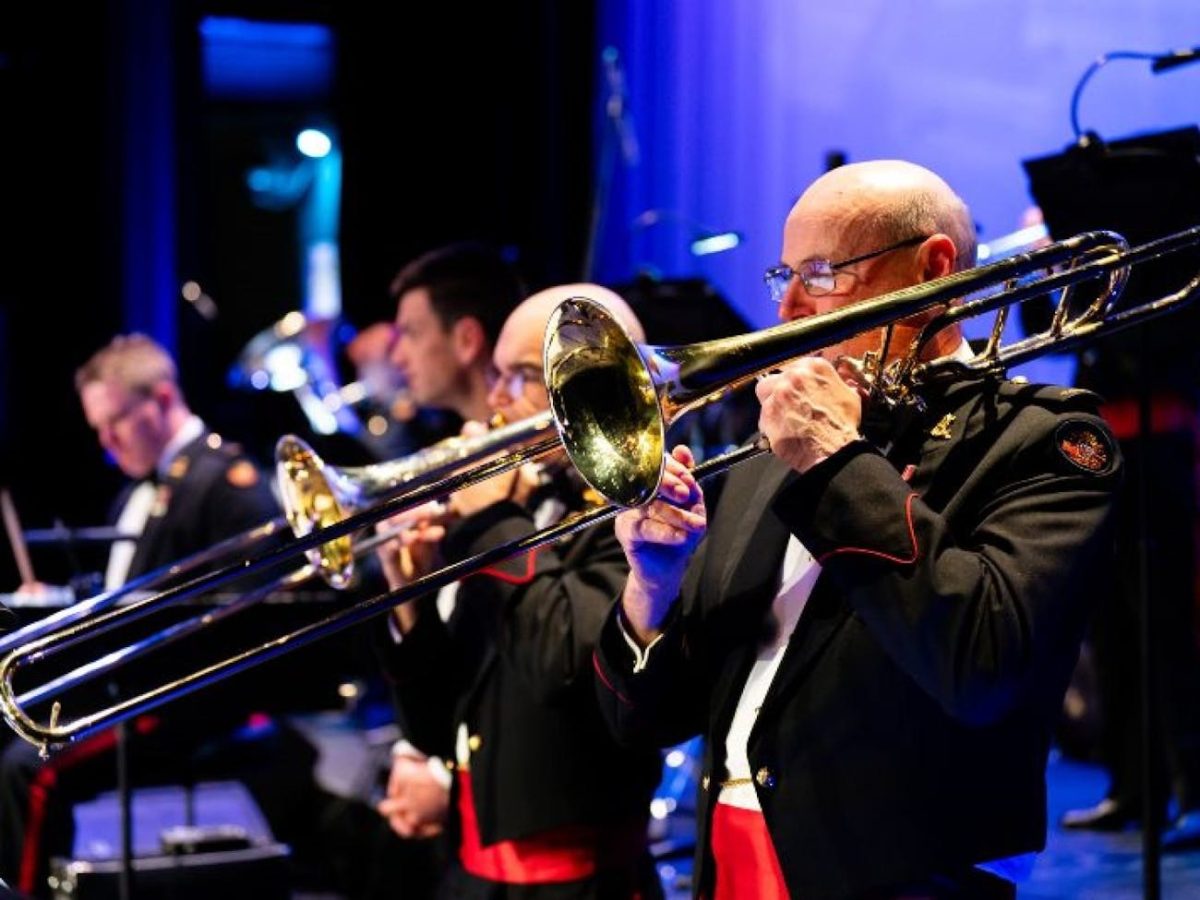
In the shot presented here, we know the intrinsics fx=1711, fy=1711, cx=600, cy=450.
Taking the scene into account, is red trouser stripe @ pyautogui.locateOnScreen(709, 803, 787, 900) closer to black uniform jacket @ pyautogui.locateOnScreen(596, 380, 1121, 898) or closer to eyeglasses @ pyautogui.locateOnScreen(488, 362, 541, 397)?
black uniform jacket @ pyautogui.locateOnScreen(596, 380, 1121, 898)

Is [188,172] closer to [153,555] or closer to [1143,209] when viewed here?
[153,555]

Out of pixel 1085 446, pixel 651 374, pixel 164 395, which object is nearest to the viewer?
pixel 1085 446

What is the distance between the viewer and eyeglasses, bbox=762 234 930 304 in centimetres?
262

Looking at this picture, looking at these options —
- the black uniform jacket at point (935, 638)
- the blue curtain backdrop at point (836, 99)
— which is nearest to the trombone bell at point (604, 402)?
the black uniform jacket at point (935, 638)

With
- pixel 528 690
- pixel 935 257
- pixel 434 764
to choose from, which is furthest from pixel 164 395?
pixel 935 257

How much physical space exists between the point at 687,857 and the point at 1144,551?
1.91m

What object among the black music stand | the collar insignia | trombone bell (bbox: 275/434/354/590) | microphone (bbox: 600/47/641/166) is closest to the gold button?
the collar insignia

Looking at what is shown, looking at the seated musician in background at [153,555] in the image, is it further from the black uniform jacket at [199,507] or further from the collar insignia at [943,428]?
the collar insignia at [943,428]

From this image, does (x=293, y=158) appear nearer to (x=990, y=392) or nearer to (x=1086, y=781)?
(x=1086, y=781)

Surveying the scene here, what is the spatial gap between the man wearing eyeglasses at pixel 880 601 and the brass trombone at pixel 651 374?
6cm

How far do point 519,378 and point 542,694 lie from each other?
793mm

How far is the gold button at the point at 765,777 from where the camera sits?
95.0 inches

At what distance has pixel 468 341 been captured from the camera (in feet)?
14.3

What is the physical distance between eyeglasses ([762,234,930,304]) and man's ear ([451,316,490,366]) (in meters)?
1.77
